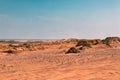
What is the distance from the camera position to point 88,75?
11562 millimetres

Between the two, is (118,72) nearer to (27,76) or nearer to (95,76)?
(95,76)

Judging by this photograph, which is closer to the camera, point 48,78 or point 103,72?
point 48,78

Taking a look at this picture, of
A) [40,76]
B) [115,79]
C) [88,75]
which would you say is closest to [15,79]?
[40,76]

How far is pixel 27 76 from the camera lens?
37.3ft

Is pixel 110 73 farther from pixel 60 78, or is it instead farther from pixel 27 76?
pixel 27 76

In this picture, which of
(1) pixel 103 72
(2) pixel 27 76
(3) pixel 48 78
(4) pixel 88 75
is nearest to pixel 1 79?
(2) pixel 27 76

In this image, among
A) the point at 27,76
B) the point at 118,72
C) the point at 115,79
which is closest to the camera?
the point at 115,79

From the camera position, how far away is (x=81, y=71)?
1258 cm

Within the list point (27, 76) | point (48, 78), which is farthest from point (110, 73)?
point (27, 76)

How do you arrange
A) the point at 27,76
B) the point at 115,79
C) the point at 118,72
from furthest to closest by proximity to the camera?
the point at 118,72 → the point at 27,76 → the point at 115,79

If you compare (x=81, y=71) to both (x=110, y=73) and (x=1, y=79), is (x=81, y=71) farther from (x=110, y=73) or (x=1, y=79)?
(x=1, y=79)

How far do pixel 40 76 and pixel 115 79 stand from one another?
3148 millimetres

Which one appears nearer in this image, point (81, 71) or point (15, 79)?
point (15, 79)

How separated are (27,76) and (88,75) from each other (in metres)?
2.63
